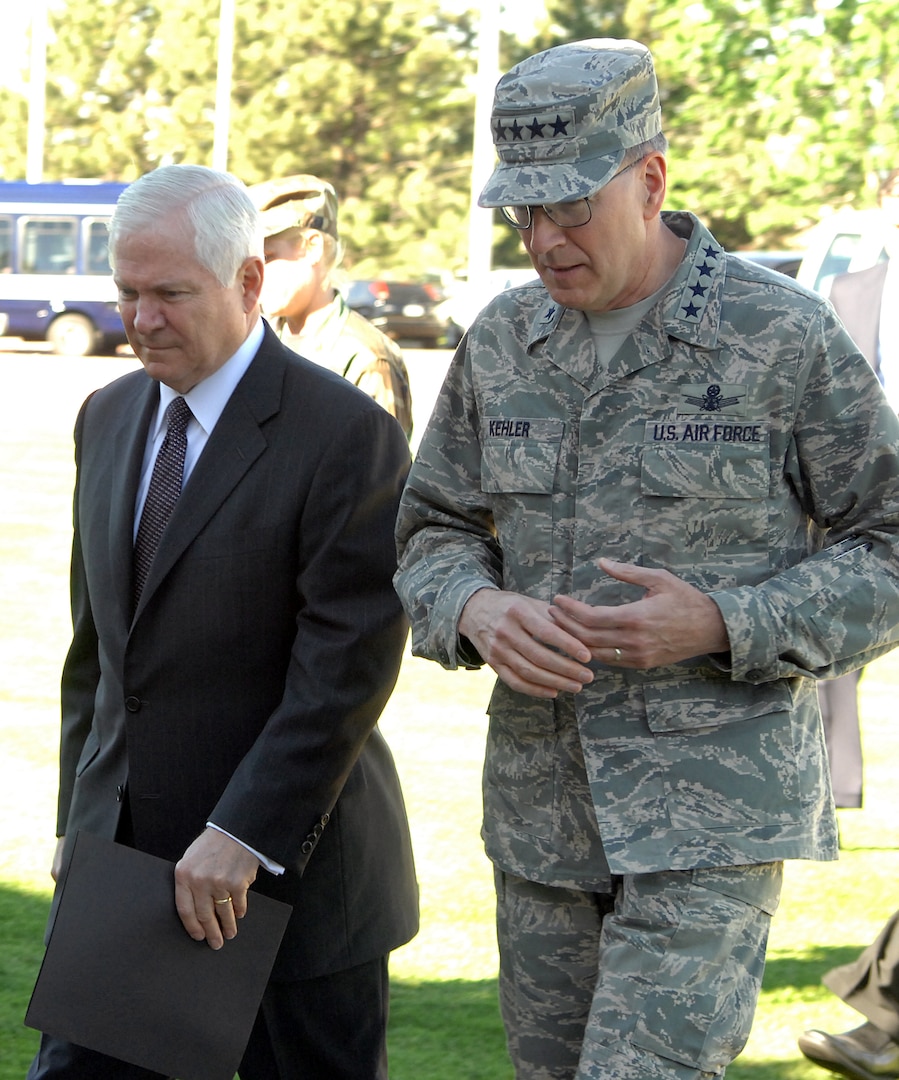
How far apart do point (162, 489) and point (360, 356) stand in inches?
79.6

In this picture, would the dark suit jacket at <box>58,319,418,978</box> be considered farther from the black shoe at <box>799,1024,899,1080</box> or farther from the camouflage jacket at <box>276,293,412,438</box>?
the camouflage jacket at <box>276,293,412,438</box>

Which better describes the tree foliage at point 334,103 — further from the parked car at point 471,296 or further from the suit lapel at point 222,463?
the suit lapel at point 222,463

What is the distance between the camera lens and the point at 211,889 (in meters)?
2.75

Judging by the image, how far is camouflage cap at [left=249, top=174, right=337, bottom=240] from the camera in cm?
496

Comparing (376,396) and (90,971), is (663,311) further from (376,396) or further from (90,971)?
(376,396)

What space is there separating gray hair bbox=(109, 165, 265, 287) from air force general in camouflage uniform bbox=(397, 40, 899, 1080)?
0.51m

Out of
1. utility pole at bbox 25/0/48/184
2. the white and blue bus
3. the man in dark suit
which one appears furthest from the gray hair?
utility pole at bbox 25/0/48/184

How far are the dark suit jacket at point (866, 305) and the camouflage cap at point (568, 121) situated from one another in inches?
128

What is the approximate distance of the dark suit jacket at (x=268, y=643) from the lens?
2826 millimetres

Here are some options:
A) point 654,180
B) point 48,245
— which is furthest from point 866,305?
point 48,245

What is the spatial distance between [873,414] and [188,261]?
1.13 m

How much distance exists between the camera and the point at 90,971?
107 inches

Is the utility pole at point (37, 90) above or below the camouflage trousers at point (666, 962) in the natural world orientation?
below

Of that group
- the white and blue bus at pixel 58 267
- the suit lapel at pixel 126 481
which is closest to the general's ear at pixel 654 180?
the suit lapel at pixel 126 481
